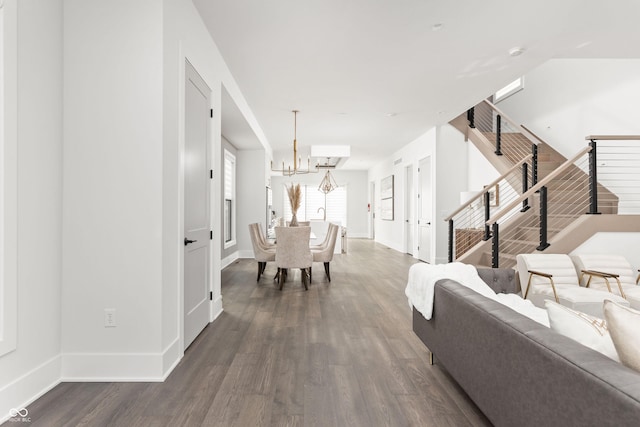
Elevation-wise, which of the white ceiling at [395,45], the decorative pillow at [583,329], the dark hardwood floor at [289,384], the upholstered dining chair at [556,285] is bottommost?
the dark hardwood floor at [289,384]

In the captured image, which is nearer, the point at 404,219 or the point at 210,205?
the point at 210,205

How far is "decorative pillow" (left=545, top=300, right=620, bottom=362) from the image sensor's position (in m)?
1.22

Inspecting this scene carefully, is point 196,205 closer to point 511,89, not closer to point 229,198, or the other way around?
point 229,198

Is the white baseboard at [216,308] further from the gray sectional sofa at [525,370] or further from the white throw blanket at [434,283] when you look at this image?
the gray sectional sofa at [525,370]

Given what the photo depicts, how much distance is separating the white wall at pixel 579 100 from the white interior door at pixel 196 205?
5.61 metres

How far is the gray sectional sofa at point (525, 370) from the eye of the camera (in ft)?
3.04

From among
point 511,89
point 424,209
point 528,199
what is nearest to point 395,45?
point 528,199

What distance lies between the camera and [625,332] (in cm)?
108

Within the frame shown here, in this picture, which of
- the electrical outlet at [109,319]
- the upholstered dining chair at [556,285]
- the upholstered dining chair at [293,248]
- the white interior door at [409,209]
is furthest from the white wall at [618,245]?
the white interior door at [409,209]

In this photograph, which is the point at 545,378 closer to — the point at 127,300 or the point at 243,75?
the point at 127,300

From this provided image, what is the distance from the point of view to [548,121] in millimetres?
6312

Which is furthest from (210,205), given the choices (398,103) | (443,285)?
(398,103)

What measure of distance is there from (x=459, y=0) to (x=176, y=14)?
2.12 m

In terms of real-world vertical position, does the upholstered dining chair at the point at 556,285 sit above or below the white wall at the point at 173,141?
below
